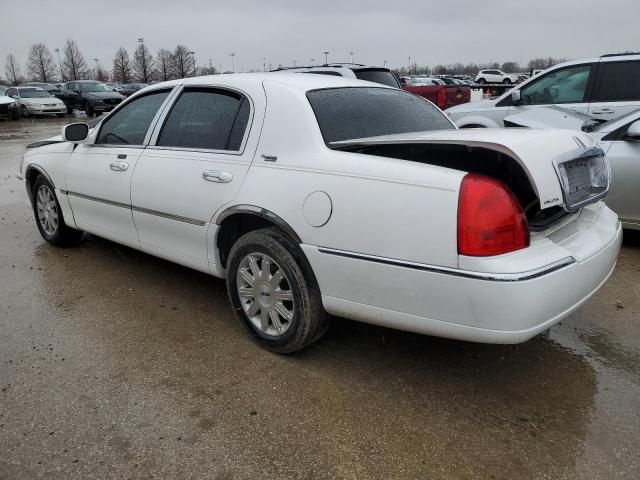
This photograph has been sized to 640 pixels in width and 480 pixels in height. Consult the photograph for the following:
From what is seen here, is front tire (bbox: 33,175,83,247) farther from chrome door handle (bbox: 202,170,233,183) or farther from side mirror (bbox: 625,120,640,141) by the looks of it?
side mirror (bbox: 625,120,640,141)

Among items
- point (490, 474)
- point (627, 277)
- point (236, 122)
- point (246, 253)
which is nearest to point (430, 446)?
point (490, 474)

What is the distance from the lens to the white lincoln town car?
231cm

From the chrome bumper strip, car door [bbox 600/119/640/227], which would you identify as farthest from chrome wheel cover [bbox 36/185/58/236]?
car door [bbox 600/119/640/227]

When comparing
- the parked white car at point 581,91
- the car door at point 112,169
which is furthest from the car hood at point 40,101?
the car door at point 112,169

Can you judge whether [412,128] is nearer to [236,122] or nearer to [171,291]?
[236,122]

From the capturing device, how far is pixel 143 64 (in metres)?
82.1

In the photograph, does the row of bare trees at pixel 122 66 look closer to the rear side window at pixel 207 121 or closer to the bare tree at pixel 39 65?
the bare tree at pixel 39 65

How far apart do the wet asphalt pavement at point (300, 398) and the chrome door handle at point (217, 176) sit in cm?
97

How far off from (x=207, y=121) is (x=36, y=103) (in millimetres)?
24915

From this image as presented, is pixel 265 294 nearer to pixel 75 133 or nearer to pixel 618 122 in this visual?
pixel 75 133

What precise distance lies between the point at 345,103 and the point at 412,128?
19.1 inches

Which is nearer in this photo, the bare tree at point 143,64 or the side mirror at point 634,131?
the side mirror at point 634,131

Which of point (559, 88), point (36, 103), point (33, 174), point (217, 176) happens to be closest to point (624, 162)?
point (559, 88)

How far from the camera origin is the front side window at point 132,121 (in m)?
3.97
